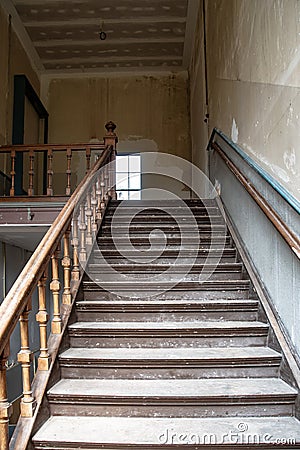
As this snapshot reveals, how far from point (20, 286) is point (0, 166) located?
435 centimetres

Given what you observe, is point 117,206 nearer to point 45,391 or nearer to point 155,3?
point 45,391

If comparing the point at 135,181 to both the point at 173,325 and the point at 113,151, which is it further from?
the point at 173,325

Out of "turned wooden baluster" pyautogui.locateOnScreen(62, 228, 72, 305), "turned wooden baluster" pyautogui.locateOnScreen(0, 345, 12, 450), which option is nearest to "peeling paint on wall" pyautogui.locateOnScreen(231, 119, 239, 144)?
"turned wooden baluster" pyautogui.locateOnScreen(62, 228, 72, 305)

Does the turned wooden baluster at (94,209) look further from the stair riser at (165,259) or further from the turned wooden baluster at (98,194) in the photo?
the stair riser at (165,259)

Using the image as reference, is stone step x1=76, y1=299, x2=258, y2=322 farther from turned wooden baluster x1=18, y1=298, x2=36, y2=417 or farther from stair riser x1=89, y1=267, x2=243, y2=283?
turned wooden baluster x1=18, y1=298, x2=36, y2=417

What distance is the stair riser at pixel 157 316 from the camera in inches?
120

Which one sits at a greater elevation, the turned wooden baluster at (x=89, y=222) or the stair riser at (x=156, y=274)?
the turned wooden baluster at (x=89, y=222)

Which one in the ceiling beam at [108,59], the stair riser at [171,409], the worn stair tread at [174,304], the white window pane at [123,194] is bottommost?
the stair riser at [171,409]

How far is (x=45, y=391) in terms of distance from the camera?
90.0 inches

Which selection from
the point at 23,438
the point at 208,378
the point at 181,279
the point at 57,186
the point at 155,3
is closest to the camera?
the point at 23,438

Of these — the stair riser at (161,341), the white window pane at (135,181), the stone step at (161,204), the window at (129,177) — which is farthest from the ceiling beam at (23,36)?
the stair riser at (161,341)

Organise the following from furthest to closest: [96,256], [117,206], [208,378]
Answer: [117,206] < [96,256] < [208,378]

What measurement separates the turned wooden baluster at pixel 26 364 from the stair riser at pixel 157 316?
36.9 inches

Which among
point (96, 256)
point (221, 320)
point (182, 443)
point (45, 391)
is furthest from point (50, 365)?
point (96, 256)
